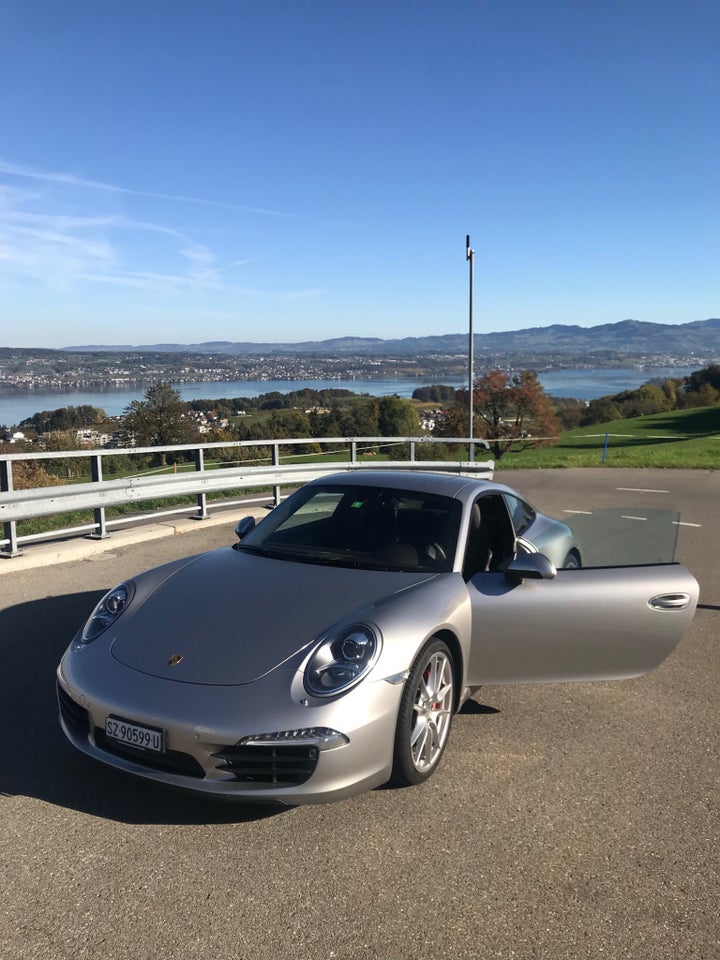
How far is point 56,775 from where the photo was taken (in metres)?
3.67

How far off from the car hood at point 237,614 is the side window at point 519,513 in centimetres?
114

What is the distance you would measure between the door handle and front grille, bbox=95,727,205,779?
2.60m

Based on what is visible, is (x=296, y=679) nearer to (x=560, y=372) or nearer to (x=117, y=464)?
(x=117, y=464)

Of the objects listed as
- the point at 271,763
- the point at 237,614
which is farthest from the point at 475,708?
the point at 271,763

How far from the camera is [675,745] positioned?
4160mm

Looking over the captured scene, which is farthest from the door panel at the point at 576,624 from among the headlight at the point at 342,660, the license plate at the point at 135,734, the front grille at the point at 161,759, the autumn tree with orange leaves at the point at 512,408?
the autumn tree with orange leaves at the point at 512,408

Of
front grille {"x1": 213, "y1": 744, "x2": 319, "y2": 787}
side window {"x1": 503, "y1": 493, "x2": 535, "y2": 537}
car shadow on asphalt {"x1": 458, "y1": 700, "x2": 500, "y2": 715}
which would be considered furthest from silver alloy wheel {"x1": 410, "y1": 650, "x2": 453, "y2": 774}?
side window {"x1": 503, "y1": 493, "x2": 535, "y2": 537}

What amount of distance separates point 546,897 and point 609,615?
176 cm

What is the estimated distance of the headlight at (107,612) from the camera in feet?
12.8

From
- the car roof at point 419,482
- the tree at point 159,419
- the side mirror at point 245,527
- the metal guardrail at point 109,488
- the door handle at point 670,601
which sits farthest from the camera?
the tree at point 159,419

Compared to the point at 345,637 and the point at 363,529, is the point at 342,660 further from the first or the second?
the point at 363,529

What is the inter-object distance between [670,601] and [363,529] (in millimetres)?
1786

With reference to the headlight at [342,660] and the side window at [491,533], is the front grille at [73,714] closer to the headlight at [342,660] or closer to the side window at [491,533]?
the headlight at [342,660]

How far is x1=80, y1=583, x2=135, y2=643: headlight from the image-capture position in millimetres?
3893
